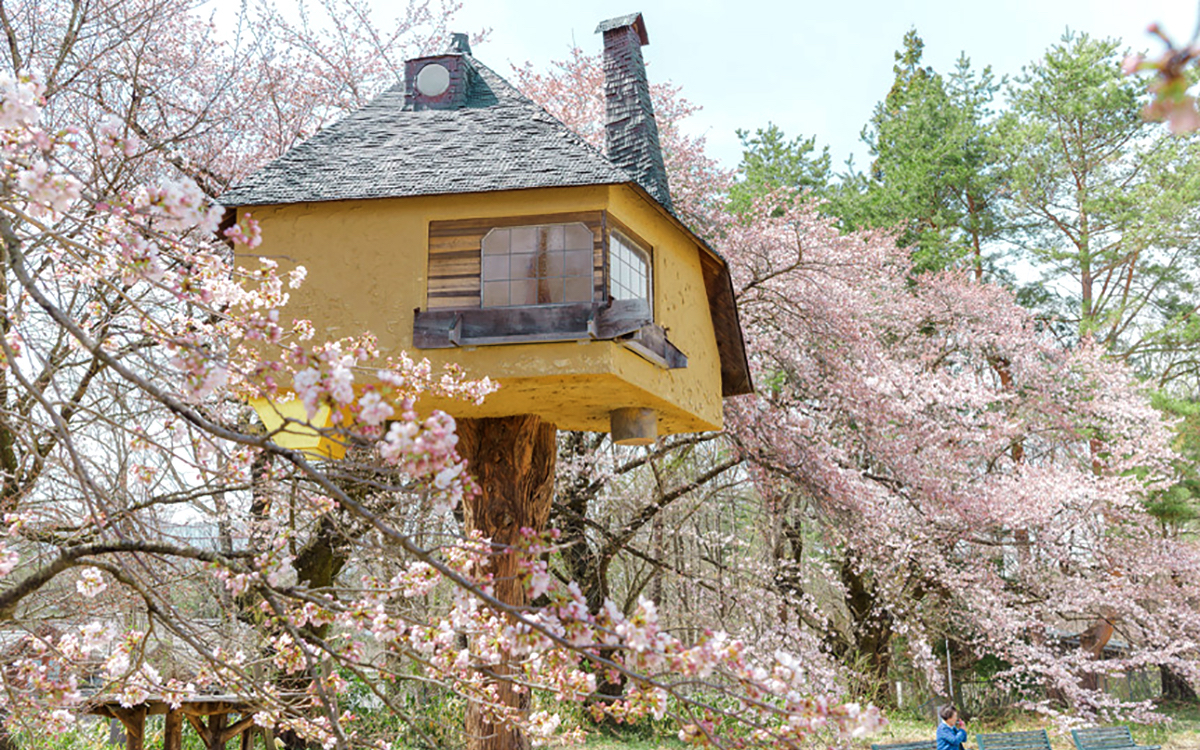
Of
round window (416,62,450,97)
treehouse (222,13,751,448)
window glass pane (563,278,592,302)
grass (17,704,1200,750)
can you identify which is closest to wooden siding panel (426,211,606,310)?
treehouse (222,13,751,448)

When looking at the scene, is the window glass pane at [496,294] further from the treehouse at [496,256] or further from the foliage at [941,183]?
the foliage at [941,183]

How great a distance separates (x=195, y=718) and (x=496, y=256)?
6464 millimetres

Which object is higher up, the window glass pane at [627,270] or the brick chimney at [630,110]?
the brick chimney at [630,110]

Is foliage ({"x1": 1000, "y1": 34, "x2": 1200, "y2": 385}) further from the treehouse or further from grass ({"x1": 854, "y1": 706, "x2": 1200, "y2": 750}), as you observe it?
the treehouse

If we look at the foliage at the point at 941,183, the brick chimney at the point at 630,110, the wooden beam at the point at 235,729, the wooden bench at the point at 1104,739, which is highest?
the foliage at the point at 941,183

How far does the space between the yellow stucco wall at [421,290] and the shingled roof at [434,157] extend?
0.46ft

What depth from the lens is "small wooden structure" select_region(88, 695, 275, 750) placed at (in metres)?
9.59

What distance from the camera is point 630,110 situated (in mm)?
10391

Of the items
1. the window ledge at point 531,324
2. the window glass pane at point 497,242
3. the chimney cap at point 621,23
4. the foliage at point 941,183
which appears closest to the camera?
the window ledge at point 531,324

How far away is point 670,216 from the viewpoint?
9.22 meters

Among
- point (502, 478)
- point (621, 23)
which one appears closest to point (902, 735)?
point (502, 478)

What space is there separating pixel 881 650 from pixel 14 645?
14542mm

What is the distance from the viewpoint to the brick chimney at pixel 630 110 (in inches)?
397

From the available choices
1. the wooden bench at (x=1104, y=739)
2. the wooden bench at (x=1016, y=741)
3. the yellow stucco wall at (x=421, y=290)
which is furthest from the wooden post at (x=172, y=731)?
the wooden bench at (x=1104, y=739)
